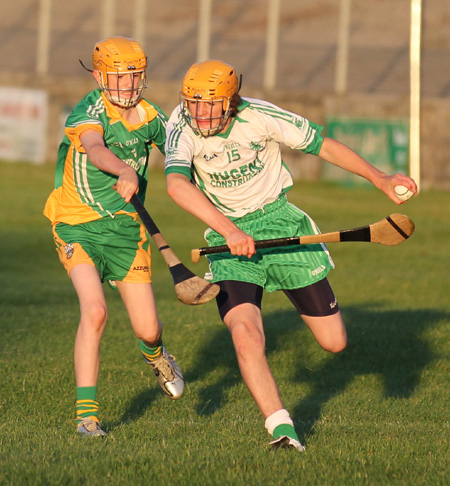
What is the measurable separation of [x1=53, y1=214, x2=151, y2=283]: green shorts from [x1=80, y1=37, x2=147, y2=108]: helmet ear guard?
772 mm

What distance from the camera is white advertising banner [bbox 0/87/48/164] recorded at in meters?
22.8

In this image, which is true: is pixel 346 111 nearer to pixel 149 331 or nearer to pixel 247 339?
pixel 149 331

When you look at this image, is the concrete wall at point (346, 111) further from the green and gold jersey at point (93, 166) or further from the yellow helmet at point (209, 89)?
the yellow helmet at point (209, 89)

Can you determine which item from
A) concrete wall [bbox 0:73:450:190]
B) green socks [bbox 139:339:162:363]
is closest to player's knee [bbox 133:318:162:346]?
green socks [bbox 139:339:162:363]

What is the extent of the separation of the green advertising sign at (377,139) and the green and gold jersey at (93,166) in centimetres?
1433

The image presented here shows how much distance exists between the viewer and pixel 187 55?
2798 centimetres

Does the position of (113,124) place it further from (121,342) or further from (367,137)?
(367,137)

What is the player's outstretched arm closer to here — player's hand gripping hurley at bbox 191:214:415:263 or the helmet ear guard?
player's hand gripping hurley at bbox 191:214:415:263

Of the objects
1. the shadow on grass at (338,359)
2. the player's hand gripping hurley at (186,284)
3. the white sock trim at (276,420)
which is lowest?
the shadow on grass at (338,359)

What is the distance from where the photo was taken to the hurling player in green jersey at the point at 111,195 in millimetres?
6043

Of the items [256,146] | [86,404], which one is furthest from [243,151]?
[86,404]

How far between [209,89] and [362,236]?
1.18 metres

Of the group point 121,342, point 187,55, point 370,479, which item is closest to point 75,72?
point 187,55

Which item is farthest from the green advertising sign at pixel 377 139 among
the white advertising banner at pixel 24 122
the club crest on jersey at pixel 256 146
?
the club crest on jersey at pixel 256 146
